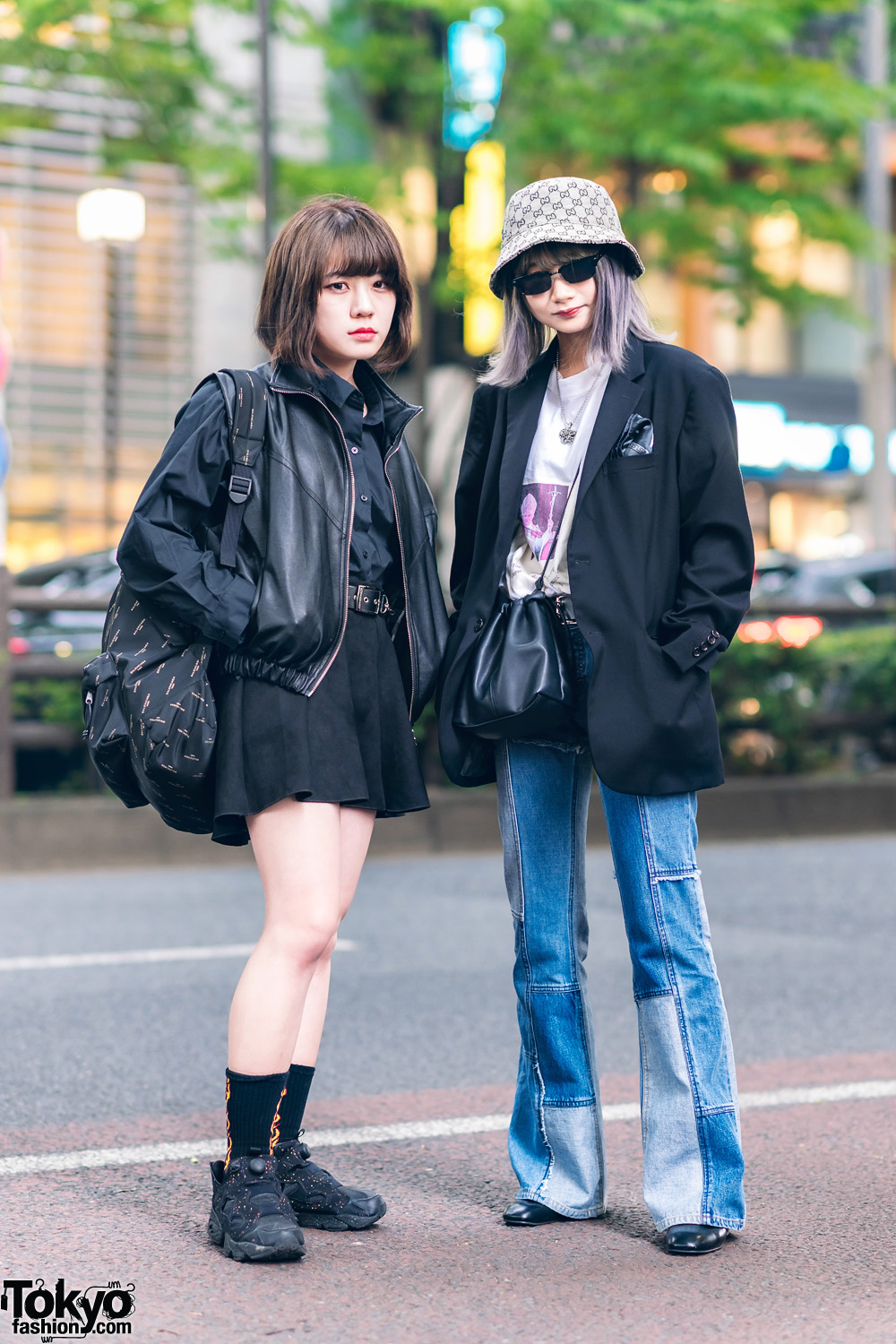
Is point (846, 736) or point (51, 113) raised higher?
point (51, 113)

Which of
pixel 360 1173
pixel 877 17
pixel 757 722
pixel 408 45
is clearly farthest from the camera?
pixel 877 17

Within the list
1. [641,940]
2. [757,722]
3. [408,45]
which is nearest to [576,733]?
[641,940]

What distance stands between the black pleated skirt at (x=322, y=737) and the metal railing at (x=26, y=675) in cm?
665

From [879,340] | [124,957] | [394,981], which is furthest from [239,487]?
[879,340]

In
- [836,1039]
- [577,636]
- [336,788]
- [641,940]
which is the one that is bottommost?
[836,1039]

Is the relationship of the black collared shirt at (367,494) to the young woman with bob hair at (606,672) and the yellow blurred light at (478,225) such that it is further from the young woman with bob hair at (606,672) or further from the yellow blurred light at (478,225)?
the yellow blurred light at (478,225)

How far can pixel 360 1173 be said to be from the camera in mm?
3775

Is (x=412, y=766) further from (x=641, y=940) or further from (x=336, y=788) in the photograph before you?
(x=641, y=940)

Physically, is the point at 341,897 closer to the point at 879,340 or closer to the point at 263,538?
the point at 263,538

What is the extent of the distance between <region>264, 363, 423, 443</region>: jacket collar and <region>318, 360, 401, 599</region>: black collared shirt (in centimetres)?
2

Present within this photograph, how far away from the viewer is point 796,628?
1187cm

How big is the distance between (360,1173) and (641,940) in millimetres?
990

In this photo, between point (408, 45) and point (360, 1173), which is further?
point (408, 45)

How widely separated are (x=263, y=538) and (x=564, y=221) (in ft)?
2.78
